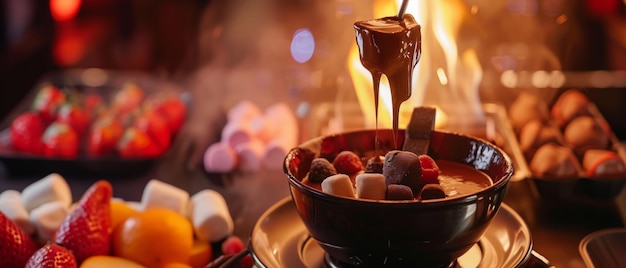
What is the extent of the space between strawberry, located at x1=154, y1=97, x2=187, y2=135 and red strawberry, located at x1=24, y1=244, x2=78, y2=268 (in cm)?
86

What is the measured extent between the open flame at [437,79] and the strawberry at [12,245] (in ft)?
2.79

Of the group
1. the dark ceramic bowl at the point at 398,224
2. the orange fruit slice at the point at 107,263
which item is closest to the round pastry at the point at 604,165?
the dark ceramic bowl at the point at 398,224

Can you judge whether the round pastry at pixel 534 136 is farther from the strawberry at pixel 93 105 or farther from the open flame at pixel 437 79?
the strawberry at pixel 93 105

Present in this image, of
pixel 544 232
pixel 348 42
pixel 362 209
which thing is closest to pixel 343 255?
pixel 362 209

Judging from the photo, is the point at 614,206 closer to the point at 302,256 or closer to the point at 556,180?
the point at 556,180

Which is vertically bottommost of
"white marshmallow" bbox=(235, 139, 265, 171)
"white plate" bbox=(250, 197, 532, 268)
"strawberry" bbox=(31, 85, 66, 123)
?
"white marshmallow" bbox=(235, 139, 265, 171)

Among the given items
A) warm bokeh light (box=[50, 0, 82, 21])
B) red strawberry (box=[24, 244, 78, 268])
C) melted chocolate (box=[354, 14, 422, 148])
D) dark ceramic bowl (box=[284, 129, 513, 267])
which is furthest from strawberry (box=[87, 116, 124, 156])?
warm bokeh light (box=[50, 0, 82, 21])

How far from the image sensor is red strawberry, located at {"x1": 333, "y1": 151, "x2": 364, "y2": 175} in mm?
1126

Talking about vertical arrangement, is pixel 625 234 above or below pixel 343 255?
below

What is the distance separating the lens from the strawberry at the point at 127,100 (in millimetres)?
2062

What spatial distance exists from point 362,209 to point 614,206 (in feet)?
2.68

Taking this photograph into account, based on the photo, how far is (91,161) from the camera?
1740mm

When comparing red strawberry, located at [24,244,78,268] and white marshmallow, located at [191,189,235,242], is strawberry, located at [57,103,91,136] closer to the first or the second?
white marshmallow, located at [191,189,235,242]

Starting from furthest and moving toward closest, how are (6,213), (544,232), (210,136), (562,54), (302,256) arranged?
(562,54) → (210,136) → (544,232) → (6,213) → (302,256)
